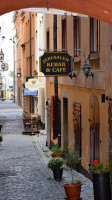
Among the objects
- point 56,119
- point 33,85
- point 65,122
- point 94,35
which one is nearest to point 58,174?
point 94,35

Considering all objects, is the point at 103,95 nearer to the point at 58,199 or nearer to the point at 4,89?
the point at 58,199

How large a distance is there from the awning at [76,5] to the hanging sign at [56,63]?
10340 mm

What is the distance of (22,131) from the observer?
105 ft

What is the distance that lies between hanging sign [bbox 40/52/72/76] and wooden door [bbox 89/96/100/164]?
10.7 feet

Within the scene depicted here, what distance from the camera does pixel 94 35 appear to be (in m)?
13.6

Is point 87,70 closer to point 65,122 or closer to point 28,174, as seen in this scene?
point 28,174

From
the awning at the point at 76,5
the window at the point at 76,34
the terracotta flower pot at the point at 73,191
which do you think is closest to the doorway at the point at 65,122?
the window at the point at 76,34

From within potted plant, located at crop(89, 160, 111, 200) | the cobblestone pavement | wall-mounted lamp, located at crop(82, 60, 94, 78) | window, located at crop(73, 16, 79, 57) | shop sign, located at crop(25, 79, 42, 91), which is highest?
window, located at crop(73, 16, 79, 57)

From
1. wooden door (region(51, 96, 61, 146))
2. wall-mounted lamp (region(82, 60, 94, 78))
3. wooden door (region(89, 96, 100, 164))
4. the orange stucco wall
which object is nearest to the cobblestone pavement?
wooden door (region(89, 96, 100, 164))

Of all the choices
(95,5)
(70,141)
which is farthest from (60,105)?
(95,5)

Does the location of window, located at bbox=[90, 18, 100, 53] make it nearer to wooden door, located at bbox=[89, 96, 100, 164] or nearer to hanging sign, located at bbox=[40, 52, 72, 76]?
wooden door, located at bbox=[89, 96, 100, 164]

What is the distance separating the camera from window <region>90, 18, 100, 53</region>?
13117 mm

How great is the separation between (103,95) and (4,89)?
10009 centimetres

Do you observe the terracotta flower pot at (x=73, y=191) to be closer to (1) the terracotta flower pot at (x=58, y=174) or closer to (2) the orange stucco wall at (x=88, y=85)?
(2) the orange stucco wall at (x=88, y=85)
